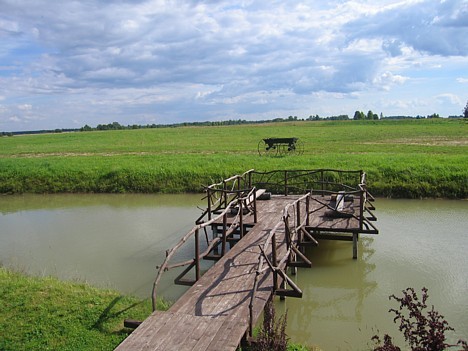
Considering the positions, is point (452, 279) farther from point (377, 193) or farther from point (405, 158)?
point (405, 158)

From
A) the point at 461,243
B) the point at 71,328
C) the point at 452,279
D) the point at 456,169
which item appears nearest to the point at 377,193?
the point at 456,169

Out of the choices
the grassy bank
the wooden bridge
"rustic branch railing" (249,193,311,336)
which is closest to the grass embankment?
the grassy bank

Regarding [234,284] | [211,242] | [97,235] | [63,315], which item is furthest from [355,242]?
[97,235]

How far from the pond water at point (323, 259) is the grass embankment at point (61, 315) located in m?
1.06

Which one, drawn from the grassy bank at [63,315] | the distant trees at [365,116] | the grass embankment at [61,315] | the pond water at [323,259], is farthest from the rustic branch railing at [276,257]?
the distant trees at [365,116]

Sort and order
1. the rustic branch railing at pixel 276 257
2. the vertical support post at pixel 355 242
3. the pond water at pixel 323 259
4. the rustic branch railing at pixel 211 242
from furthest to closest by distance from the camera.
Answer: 1. the vertical support post at pixel 355 242
2. the pond water at pixel 323 259
3. the rustic branch railing at pixel 211 242
4. the rustic branch railing at pixel 276 257

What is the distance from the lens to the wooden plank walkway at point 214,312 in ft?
16.8

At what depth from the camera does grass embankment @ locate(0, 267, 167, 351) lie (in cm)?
654

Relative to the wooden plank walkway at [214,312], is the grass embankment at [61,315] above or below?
below

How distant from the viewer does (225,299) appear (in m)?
6.89

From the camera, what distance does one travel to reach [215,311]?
6441 millimetres

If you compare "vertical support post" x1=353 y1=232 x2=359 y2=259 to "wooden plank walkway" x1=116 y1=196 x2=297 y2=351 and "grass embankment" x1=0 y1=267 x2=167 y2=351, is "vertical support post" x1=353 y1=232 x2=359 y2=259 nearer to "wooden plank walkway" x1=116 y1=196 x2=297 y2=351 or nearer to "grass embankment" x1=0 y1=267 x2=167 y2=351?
"wooden plank walkway" x1=116 y1=196 x2=297 y2=351

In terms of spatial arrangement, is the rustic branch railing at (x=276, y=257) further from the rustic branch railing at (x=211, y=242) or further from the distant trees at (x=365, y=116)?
the distant trees at (x=365, y=116)

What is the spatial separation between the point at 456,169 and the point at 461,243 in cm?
816
